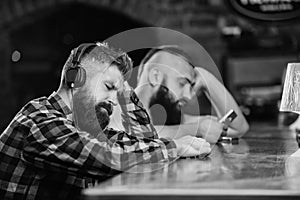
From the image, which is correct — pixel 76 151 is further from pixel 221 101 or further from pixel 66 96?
pixel 221 101

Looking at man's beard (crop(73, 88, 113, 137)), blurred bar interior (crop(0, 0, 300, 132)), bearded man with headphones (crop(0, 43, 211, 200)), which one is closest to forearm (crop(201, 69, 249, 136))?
bearded man with headphones (crop(0, 43, 211, 200))

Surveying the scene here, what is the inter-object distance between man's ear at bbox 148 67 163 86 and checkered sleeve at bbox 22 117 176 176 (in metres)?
0.48

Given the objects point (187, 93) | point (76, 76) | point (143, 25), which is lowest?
point (187, 93)

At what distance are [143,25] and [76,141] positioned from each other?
2.88 metres

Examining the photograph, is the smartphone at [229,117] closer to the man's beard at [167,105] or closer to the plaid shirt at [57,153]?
the man's beard at [167,105]

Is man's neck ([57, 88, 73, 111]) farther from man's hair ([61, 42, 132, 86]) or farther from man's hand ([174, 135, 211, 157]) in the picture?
man's hand ([174, 135, 211, 157])

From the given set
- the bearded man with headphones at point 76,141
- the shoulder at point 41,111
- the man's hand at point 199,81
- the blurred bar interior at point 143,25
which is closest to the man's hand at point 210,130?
the man's hand at point 199,81

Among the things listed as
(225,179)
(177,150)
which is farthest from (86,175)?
(225,179)

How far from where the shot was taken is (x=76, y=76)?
1.45m

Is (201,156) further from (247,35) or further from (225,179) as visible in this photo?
(247,35)

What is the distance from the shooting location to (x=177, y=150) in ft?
4.88

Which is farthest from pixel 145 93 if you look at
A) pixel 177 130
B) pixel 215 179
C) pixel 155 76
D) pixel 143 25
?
pixel 143 25

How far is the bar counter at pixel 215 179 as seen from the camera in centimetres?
105

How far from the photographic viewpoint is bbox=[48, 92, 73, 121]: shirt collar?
1456 millimetres
